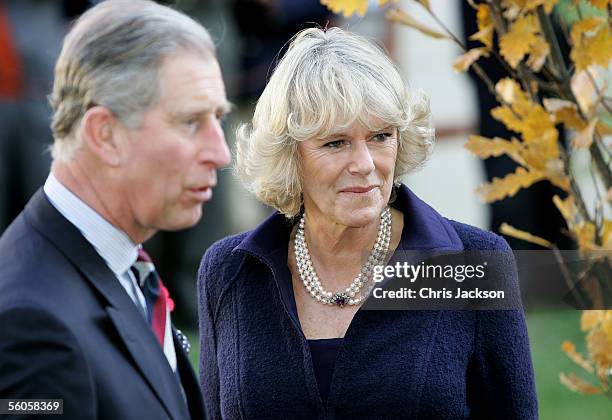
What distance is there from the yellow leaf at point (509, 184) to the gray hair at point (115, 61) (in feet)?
2.86

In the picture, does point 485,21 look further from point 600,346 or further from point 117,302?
point 117,302

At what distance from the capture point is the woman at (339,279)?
120 inches

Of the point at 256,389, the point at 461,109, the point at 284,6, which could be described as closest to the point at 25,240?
the point at 256,389

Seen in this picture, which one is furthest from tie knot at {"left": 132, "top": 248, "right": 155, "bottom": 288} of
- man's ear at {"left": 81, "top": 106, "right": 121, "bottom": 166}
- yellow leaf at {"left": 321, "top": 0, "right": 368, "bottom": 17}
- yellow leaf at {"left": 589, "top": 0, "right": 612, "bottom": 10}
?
yellow leaf at {"left": 589, "top": 0, "right": 612, "bottom": 10}

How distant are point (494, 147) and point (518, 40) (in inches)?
11.0

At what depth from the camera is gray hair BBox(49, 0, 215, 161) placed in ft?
7.39

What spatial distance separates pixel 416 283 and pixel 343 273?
22 centimetres

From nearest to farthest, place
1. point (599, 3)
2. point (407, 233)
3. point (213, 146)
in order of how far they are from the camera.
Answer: point (213, 146), point (599, 3), point (407, 233)

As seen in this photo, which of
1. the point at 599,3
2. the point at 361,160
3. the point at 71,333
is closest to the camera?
the point at 71,333

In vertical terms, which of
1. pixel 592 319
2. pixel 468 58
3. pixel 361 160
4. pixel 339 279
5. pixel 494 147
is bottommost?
pixel 339 279

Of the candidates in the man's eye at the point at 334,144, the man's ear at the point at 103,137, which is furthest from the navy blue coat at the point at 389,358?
the man's ear at the point at 103,137

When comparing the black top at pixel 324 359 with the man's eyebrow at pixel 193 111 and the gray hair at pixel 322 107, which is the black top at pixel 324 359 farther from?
the man's eyebrow at pixel 193 111

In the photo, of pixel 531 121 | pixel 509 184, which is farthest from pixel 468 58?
pixel 509 184

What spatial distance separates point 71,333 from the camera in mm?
2117
